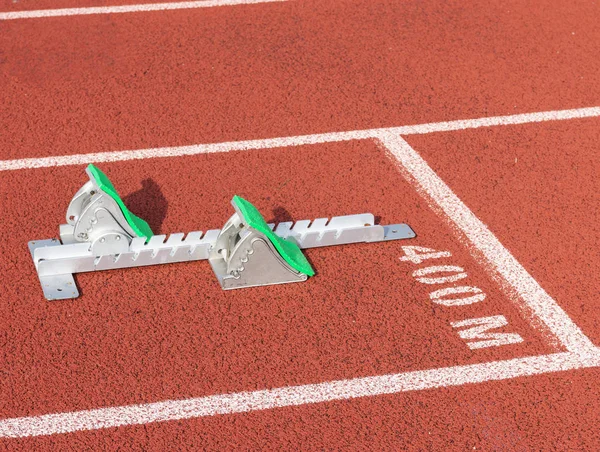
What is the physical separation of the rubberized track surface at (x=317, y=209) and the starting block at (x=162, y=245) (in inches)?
3.7

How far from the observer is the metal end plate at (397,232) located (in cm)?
511

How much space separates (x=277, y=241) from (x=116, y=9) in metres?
4.59

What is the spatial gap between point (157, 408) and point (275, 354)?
0.68 m

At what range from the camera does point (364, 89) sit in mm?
6879

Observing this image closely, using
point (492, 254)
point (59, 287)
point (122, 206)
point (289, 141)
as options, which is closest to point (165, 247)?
point (122, 206)

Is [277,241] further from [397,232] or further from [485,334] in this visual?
[485,334]

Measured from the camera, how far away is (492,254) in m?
5.05

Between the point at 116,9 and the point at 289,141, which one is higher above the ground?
the point at 116,9

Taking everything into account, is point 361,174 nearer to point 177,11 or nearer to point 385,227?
point 385,227

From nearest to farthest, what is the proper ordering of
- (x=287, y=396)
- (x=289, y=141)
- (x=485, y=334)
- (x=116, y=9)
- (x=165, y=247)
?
(x=287, y=396), (x=485, y=334), (x=165, y=247), (x=289, y=141), (x=116, y=9)

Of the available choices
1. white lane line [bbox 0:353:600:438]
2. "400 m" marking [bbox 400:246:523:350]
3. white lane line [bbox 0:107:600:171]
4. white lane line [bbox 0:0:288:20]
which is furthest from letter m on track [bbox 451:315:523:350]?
white lane line [bbox 0:0:288:20]

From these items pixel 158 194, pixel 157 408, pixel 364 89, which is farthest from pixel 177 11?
pixel 157 408

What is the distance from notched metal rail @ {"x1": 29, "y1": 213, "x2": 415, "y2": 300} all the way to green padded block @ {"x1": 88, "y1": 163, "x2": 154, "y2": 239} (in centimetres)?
9

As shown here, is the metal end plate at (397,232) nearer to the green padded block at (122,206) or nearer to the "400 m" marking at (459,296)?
the "400 m" marking at (459,296)
